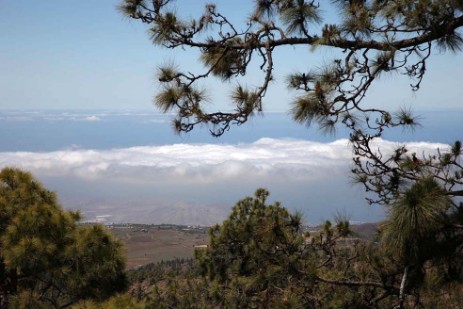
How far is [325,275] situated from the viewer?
484cm

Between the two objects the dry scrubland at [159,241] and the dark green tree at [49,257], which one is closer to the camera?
the dark green tree at [49,257]

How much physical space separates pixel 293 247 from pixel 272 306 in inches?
30.7

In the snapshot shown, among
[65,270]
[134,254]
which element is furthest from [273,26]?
[134,254]

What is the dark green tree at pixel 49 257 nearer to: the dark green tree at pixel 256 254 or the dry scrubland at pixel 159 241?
the dark green tree at pixel 256 254

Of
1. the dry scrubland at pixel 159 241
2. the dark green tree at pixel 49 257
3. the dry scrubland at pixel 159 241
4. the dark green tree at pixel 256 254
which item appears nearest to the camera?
the dark green tree at pixel 256 254

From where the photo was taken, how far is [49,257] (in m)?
5.96

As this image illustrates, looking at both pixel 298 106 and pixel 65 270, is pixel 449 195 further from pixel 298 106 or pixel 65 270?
pixel 65 270

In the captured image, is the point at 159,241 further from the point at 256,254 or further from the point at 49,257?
the point at 49,257

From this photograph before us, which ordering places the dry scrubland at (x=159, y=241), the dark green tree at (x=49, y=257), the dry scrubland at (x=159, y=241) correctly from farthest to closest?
the dry scrubland at (x=159, y=241), the dry scrubland at (x=159, y=241), the dark green tree at (x=49, y=257)

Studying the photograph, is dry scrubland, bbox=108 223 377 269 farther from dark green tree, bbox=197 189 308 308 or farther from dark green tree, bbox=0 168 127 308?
dark green tree, bbox=0 168 127 308

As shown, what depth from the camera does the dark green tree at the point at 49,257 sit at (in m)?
5.66

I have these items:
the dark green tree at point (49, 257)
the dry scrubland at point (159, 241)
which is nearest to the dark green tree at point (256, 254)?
the dark green tree at point (49, 257)

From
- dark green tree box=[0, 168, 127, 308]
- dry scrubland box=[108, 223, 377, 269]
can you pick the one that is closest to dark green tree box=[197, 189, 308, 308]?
dark green tree box=[0, 168, 127, 308]

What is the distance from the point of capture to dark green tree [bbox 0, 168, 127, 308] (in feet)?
18.6
